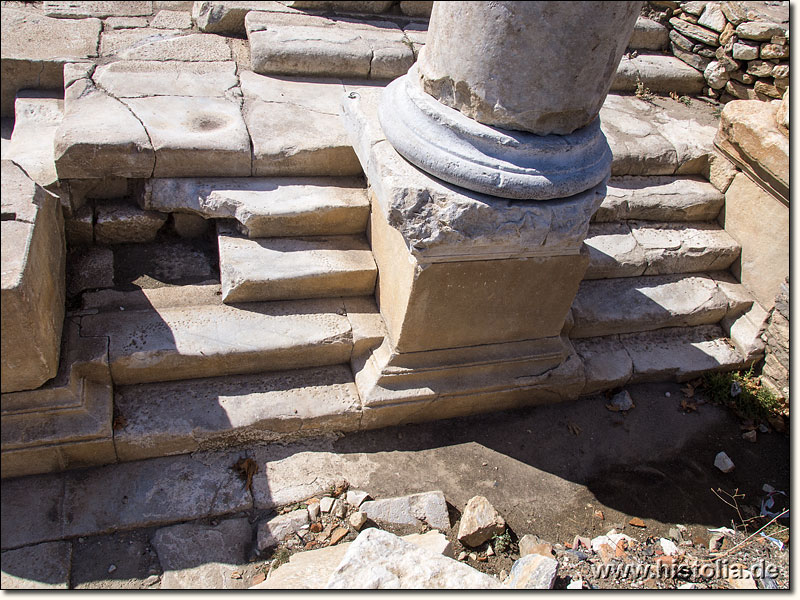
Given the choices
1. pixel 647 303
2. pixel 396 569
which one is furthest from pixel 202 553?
pixel 647 303

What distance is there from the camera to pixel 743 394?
4027 mm

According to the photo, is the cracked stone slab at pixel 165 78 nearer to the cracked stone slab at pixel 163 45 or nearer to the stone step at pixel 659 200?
the cracked stone slab at pixel 163 45

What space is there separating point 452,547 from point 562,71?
2.16 meters

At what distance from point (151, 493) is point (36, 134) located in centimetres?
224

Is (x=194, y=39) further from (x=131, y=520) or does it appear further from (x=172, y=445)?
(x=131, y=520)

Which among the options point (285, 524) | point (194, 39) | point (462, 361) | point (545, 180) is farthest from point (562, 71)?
point (194, 39)

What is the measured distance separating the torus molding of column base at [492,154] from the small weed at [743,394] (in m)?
1.94

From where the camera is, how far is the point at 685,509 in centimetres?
346

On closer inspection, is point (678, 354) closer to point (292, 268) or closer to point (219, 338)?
point (292, 268)

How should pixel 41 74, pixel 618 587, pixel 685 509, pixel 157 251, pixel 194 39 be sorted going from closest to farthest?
1. pixel 618 587
2. pixel 685 509
3. pixel 157 251
4. pixel 41 74
5. pixel 194 39

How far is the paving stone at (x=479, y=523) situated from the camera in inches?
121

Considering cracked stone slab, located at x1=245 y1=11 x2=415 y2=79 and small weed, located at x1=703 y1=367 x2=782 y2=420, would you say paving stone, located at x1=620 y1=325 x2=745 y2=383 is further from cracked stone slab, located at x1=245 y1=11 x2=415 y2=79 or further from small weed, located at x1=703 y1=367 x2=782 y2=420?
cracked stone slab, located at x1=245 y1=11 x2=415 y2=79

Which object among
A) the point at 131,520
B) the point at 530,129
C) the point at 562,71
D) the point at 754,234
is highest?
the point at 562,71

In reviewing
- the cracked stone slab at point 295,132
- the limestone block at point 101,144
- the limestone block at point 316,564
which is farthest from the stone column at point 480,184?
the limestone block at point 101,144
